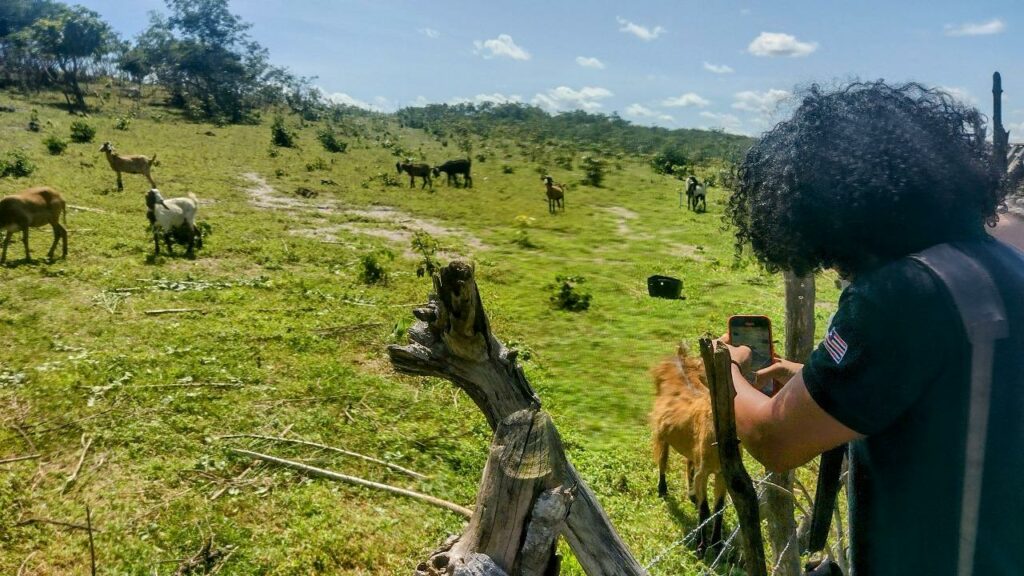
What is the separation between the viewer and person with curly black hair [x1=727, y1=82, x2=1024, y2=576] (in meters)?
1.34

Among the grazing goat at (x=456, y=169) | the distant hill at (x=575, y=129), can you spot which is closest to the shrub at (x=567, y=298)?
the grazing goat at (x=456, y=169)

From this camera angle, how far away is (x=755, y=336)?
7.55 ft

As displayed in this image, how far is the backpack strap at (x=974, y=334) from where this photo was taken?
1305 millimetres

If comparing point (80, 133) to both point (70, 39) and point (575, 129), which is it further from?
point (575, 129)

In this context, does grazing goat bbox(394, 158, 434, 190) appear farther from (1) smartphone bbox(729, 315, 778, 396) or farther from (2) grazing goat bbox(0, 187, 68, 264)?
(1) smartphone bbox(729, 315, 778, 396)

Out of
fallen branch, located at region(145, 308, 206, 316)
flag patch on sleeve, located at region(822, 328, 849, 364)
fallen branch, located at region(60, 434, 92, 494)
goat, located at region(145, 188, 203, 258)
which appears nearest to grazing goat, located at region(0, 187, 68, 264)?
goat, located at region(145, 188, 203, 258)

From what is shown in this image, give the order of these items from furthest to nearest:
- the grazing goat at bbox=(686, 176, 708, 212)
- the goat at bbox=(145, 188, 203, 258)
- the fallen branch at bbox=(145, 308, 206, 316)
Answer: the grazing goat at bbox=(686, 176, 708, 212) → the goat at bbox=(145, 188, 203, 258) → the fallen branch at bbox=(145, 308, 206, 316)

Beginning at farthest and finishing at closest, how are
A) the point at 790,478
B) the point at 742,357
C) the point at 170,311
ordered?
the point at 170,311
the point at 790,478
the point at 742,357

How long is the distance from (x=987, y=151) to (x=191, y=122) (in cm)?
4420

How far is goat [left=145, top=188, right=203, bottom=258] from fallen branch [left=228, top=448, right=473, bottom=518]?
7563mm

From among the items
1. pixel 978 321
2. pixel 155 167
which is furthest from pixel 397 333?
pixel 155 167

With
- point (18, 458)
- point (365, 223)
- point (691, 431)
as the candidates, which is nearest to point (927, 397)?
point (691, 431)

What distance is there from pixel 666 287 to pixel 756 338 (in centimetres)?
896

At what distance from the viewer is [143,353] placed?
24.0 feet
